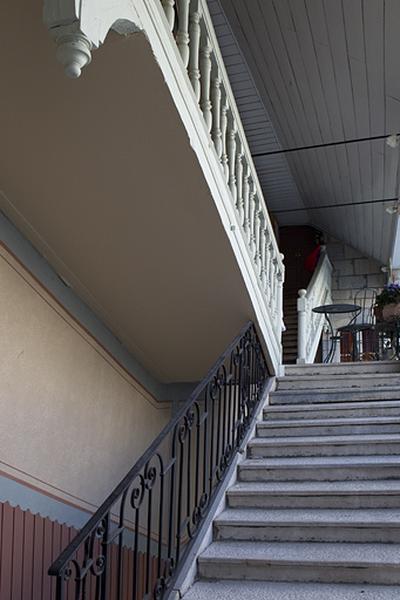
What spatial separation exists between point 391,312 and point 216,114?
2.61 m

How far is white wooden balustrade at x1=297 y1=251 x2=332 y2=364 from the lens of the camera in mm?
6125

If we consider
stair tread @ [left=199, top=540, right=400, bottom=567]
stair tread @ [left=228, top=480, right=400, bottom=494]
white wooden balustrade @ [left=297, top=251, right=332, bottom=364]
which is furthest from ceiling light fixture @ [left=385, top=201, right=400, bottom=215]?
stair tread @ [left=199, top=540, right=400, bottom=567]

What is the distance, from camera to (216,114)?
3.54 meters

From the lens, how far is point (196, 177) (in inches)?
122

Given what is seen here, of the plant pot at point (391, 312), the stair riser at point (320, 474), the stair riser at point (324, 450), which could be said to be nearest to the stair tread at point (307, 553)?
the stair riser at point (320, 474)

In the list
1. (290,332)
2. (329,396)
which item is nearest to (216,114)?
(329,396)

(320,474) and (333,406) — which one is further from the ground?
(333,406)

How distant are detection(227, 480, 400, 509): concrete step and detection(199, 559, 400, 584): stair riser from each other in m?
0.56

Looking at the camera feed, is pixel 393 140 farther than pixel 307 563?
Yes

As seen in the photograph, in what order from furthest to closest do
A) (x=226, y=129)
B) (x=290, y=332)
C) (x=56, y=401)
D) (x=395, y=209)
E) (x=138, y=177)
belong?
(x=290, y=332) < (x=395, y=209) < (x=226, y=129) < (x=56, y=401) < (x=138, y=177)

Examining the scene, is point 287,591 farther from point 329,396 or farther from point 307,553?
point 329,396

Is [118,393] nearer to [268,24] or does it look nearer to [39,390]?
[39,390]

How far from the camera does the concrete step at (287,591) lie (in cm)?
245

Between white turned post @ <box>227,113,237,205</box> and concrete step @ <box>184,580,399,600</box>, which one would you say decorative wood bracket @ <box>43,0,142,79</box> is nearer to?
white turned post @ <box>227,113,237,205</box>
